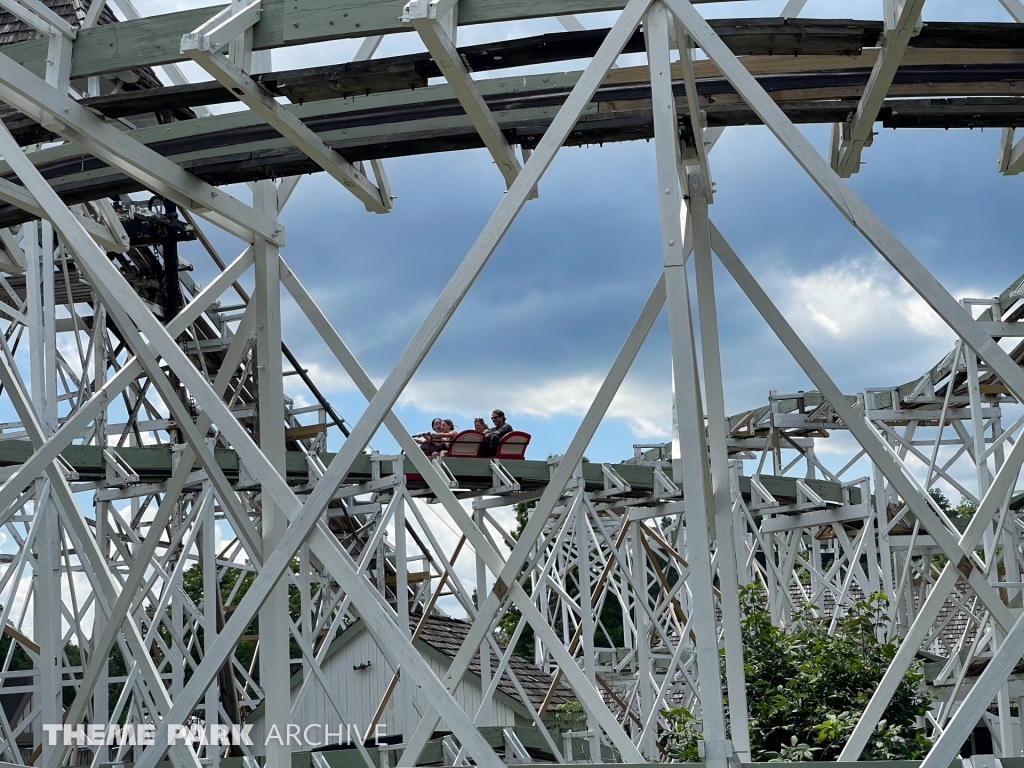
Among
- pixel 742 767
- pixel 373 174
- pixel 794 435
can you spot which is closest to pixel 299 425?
pixel 794 435

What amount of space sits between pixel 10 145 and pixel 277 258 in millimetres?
1684

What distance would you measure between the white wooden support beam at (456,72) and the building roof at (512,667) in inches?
626

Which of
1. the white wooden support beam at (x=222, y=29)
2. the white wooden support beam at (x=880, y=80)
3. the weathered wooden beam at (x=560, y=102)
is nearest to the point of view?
the white wooden support beam at (x=880, y=80)

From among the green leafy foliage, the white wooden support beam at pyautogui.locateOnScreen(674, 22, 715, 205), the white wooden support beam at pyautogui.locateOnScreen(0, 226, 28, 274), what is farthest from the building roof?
the white wooden support beam at pyautogui.locateOnScreen(674, 22, 715, 205)

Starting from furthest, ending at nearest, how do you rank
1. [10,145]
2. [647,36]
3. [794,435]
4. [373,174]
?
[794,435] < [373,174] < [10,145] < [647,36]

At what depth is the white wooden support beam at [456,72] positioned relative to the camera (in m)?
5.44

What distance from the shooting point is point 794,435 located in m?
21.6

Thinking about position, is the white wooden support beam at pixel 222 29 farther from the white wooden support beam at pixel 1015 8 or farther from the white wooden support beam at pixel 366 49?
the white wooden support beam at pixel 1015 8

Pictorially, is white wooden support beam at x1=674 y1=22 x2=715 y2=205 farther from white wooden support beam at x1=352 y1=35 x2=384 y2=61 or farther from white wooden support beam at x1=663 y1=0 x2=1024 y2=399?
white wooden support beam at x1=352 y1=35 x2=384 y2=61

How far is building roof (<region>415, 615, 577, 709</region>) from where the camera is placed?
21922 mm

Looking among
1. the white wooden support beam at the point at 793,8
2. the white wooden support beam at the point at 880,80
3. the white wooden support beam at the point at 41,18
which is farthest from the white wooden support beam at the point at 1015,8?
the white wooden support beam at the point at 41,18

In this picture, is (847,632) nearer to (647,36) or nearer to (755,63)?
(755,63)

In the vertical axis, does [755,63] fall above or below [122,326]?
above

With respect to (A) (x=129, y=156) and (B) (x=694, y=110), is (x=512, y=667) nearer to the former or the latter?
(A) (x=129, y=156)
